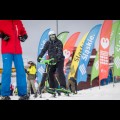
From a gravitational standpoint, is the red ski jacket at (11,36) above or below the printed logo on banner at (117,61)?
above

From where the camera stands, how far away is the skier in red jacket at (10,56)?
5.44m

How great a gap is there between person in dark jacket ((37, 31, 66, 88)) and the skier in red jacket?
0.66 metres

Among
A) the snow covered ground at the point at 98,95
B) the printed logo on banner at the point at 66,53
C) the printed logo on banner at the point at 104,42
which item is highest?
the printed logo on banner at the point at 104,42

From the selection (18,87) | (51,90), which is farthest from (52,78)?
(18,87)

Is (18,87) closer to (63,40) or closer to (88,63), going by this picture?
(63,40)

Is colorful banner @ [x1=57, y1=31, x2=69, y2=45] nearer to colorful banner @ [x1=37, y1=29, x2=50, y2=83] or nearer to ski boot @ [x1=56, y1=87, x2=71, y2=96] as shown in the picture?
colorful banner @ [x1=37, y1=29, x2=50, y2=83]

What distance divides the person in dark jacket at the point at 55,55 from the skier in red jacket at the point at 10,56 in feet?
2.18

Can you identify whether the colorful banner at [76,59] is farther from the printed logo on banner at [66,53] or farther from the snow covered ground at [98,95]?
the snow covered ground at [98,95]

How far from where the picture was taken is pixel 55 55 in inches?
240

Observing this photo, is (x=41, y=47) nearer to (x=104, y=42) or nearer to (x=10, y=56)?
(x=10, y=56)

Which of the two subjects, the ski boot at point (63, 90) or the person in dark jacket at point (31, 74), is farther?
the person in dark jacket at point (31, 74)

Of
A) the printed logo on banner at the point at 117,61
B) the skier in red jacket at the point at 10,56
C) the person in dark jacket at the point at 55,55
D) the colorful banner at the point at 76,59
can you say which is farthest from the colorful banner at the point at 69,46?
the skier in red jacket at the point at 10,56
